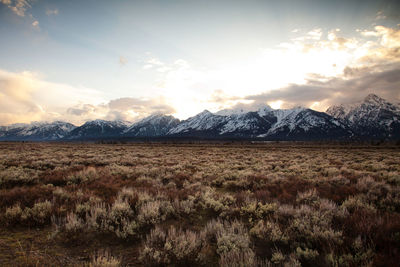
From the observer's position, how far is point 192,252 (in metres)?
3.69

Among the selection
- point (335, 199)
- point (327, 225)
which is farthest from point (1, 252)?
point (335, 199)

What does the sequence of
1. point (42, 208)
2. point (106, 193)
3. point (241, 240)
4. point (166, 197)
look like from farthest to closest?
point (106, 193) → point (166, 197) → point (42, 208) → point (241, 240)

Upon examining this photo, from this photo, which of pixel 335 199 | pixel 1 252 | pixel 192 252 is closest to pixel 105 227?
pixel 1 252

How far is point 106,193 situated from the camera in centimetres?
788

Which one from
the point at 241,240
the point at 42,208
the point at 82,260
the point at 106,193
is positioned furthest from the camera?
the point at 106,193

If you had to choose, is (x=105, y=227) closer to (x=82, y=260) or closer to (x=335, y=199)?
(x=82, y=260)

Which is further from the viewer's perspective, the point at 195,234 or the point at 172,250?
the point at 195,234

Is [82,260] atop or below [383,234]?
below

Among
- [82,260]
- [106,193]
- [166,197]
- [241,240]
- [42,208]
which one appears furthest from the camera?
[106,193]

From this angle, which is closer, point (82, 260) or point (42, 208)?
point (82, 260)

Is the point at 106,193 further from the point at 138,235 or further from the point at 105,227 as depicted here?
the point at 138,235

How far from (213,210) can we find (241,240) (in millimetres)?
2491

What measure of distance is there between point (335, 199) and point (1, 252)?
9.65 meters

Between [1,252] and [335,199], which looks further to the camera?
[335,199]
